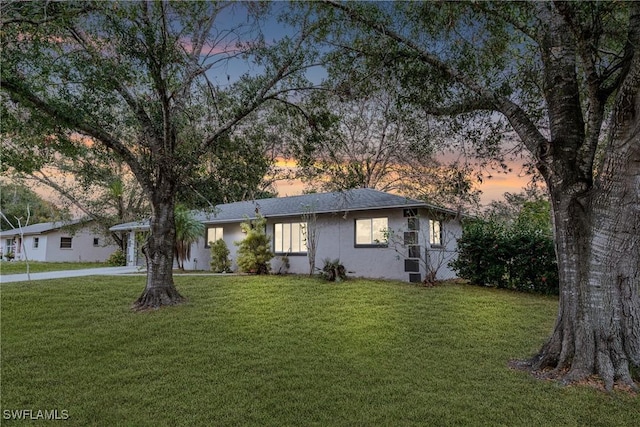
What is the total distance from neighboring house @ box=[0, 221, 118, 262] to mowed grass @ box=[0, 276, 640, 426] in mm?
20983

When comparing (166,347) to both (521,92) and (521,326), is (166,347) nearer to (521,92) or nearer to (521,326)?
(521,326)

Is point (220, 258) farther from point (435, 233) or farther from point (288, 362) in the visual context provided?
point (288, 362)

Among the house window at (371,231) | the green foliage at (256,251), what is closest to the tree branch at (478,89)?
the house window at (371,231)

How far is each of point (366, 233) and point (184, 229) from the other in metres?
7.85

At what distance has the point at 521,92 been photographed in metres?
6.59

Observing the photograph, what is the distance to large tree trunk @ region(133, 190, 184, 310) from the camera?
29.7 feet

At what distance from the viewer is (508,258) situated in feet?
40.0

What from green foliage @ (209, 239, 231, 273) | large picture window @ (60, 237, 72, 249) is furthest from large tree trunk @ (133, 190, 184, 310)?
large picture window @ (60, 237, 72, 249)

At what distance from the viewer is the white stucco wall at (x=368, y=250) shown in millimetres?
13484

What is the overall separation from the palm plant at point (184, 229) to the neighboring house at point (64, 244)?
14.0 meters

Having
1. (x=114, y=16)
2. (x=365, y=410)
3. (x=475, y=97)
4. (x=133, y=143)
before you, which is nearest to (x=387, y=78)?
(x=475, y=97)

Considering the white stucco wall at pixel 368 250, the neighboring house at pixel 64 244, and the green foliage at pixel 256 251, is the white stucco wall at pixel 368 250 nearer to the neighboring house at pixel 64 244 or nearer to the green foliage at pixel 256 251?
the green foliage at pixel 256 251

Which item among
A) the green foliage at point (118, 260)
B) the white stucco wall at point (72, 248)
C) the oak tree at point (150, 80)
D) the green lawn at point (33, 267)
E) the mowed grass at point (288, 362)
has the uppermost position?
the oak tree at point (150, 80)

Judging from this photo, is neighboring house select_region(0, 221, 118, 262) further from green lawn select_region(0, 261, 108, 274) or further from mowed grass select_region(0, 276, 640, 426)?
mowed grass select_region(0, 276, 640, 426)
